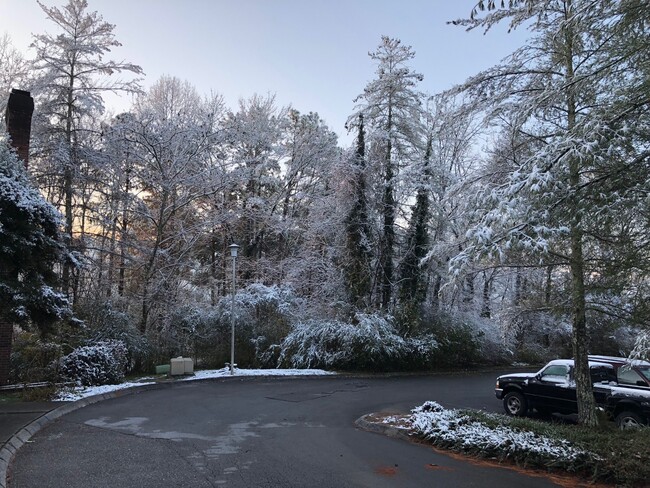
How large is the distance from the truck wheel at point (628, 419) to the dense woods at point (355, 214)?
1454 mm

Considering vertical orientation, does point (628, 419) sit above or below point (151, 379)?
above

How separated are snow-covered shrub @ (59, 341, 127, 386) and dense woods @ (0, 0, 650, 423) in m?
0.47

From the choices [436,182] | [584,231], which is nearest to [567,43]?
[584,231]

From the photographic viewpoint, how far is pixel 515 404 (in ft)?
38.9

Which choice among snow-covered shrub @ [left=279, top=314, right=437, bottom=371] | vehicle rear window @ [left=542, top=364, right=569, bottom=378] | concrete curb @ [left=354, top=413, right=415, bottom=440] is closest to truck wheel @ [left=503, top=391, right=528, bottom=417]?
vehicle rear window @ [left=542, top=364, right=569, bottom=378]

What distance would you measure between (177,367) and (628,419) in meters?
13.3

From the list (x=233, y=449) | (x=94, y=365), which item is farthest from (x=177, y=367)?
(x=233, y=449)

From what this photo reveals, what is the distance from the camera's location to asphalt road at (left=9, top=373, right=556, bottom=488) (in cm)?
623

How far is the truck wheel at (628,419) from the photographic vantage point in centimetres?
939

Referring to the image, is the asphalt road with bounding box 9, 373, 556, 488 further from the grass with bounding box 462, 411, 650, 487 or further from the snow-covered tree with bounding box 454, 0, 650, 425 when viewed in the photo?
the snow-covered tree with bounding box 454, 0, 650, 425

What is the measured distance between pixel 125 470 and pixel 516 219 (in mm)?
6080

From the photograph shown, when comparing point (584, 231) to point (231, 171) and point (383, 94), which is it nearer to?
point (231, 171)

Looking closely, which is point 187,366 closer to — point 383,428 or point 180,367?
point 180,367

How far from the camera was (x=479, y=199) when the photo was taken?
7383 millimetres
